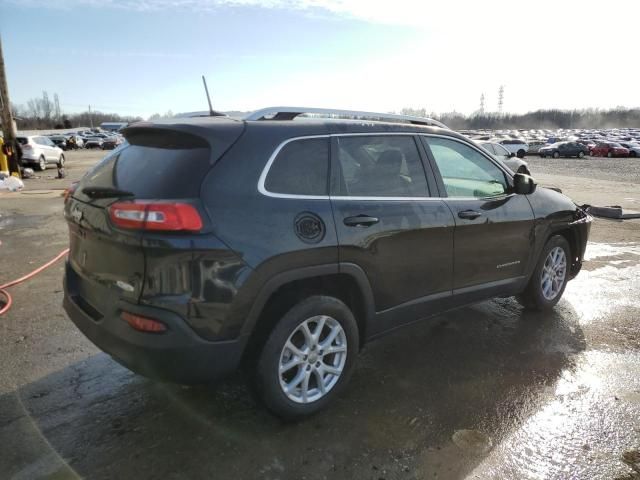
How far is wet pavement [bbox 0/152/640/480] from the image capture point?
2646 mm

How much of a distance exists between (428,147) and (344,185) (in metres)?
0.97

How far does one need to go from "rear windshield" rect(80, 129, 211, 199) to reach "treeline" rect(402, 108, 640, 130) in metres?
132

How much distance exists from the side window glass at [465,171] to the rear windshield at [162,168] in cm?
191

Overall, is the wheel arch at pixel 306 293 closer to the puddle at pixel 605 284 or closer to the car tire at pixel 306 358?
the car tire at pixel 306 358

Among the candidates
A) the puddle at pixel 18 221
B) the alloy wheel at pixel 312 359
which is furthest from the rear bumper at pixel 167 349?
the puddle at pixel 18 221

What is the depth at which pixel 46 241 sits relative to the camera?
300 inches

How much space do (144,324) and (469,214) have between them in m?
2.52

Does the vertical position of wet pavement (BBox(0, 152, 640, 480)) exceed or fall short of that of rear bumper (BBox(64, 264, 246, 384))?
it falls short

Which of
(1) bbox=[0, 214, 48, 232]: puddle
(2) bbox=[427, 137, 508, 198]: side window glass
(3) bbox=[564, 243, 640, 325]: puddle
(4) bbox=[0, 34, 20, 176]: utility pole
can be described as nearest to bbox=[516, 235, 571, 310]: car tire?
(3) bbox=[564, 243, 640, 325]: puddle

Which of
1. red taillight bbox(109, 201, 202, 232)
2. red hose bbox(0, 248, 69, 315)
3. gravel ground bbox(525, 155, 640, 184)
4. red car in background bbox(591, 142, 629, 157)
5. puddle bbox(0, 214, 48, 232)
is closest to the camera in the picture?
red taillight bbox(109, 201, 202, 232)

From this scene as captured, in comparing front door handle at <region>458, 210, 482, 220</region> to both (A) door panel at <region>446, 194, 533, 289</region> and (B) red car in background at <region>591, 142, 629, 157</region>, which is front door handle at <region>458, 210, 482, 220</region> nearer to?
(A) door panel at <region>446, 194, 533, 289</region>

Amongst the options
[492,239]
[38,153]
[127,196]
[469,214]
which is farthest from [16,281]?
[38,153]

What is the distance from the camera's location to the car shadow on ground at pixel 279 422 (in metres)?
2.62

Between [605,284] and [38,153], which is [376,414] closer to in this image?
[605,284]
